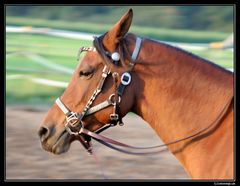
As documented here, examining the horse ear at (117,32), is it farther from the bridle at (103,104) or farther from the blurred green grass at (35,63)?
the blurred green grass at (35,63)

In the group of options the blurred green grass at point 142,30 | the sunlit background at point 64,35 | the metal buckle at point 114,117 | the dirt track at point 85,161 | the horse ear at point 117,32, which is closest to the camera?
the horse ear at point 117,32

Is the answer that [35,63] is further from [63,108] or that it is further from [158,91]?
[158,91]

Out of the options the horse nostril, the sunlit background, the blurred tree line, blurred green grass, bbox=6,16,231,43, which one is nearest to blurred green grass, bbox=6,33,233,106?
the sunlit background

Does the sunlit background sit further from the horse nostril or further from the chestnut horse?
the chestnut horse

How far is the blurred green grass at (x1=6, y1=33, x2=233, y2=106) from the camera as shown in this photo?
8.80 metres

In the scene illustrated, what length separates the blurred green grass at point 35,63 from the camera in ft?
28.9

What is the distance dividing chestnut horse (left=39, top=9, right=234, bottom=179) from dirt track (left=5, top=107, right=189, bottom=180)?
7.89ft

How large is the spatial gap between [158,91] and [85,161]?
3038 millimetres

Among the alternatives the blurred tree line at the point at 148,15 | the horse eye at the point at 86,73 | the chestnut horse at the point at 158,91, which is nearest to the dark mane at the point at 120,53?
the chestnut horse at the point at 158,91

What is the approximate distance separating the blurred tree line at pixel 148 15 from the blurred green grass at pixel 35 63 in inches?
16.6

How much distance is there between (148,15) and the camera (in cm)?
911

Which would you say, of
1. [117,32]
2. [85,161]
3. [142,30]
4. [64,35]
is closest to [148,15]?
[142,30]

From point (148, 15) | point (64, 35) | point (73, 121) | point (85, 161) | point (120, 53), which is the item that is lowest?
point (85, 161)

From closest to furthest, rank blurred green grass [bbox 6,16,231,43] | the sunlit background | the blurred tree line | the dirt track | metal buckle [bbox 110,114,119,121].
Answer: metal buckle [bbox 110,114,119,121]
the dirt track
the sunlit background
the blurred tree line
blurred green grass [bbox 6,16,231,43]
